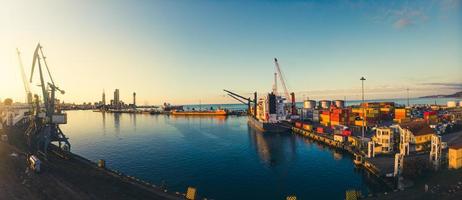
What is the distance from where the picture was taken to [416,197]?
116ft

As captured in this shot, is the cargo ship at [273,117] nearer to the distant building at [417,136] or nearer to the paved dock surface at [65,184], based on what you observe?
the distant building at [417,136]

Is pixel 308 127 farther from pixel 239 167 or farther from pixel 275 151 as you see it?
pixel 239 167

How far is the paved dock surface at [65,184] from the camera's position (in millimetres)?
34344

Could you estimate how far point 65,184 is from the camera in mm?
38219

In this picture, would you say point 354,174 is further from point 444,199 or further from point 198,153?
point 198,153

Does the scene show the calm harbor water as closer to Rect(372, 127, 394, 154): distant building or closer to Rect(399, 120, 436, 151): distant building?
Rect(372, 127, 394, 154): distant building

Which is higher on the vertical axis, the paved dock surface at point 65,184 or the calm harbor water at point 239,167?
the paved dock surface at point 65,184

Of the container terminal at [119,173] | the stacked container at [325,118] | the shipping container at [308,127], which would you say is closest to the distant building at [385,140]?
the container terminal at [119,173]

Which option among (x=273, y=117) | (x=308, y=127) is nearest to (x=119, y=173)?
(x=308, y=127)

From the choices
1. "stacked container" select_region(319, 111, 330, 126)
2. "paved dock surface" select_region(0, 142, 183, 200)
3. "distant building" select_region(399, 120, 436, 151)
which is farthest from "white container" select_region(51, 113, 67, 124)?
"stacked container" select_region(319, 111, 330, 126)

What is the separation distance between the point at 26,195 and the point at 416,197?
169 feet

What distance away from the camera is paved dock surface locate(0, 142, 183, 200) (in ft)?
113

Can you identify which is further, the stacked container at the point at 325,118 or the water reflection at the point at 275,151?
the stacked container at the point at 325,118

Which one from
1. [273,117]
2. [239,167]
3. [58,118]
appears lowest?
[239,167]
